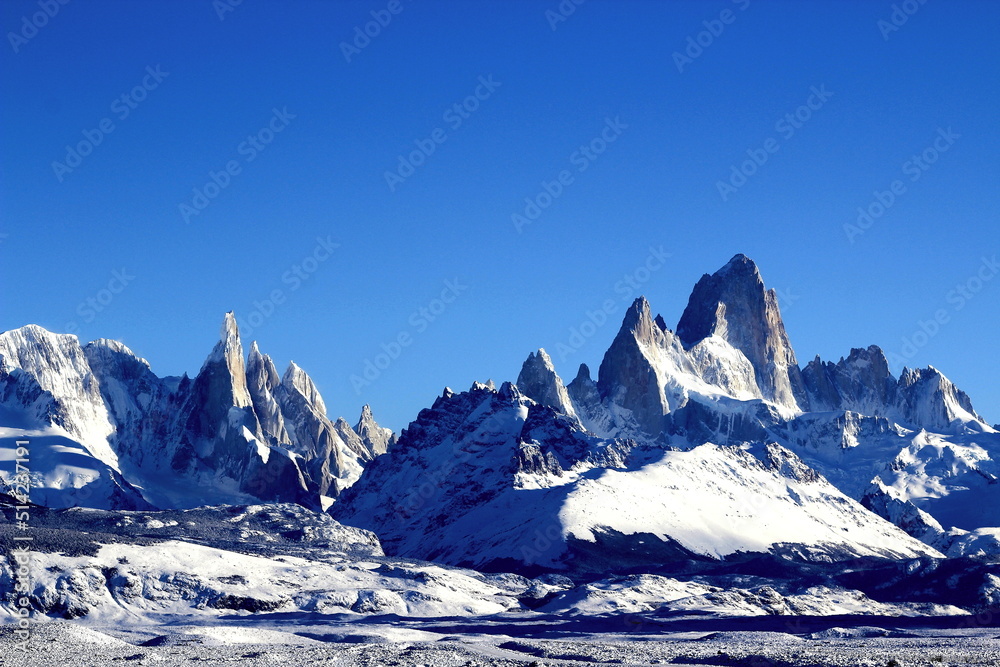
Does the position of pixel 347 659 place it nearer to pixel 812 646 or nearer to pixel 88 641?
pixel 88 641

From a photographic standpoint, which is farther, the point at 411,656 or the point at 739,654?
the point at 739,654

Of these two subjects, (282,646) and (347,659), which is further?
(282,646)

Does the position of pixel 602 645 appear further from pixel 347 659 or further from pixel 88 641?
pixel 88 641

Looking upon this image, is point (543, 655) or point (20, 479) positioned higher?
point (20, 479)

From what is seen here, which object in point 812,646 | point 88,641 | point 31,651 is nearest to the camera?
point 31,651

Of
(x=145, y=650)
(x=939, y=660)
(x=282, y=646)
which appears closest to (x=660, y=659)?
(x=939, y=660)

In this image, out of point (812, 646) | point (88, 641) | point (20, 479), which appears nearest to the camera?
point (20, 479)

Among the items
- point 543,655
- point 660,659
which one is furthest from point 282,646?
point 660,659

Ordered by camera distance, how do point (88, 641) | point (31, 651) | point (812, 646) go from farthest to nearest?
point (812, 646) < point (88, 641) < point (31, 651)

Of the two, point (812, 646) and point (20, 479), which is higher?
point (20, 479)
